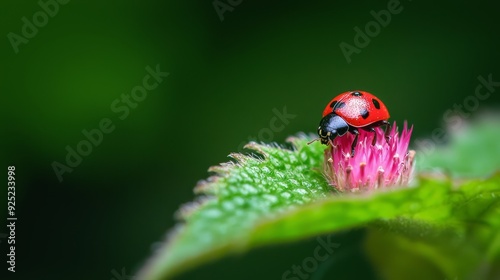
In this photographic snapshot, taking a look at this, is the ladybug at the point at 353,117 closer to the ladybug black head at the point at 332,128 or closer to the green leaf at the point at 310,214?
the ladybug black head at the point at 332,128

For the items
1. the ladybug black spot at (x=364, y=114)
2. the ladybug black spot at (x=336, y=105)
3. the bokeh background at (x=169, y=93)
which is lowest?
the ladybug black spot at (x=364, y=114)

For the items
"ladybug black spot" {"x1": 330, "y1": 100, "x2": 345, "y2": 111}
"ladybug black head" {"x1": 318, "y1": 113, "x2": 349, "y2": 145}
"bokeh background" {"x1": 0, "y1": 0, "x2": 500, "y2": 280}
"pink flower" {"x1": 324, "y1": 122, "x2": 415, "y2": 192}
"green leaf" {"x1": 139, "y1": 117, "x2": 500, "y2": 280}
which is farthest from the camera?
"bokeh background" {"x1": 0, "y1": 0, "x2": 500, "y2": 280}

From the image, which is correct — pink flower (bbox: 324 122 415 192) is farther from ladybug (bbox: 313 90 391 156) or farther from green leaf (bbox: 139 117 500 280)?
ladybug (bbox: 313 90 391 156)

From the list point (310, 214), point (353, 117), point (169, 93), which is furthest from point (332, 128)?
point (169, 93)

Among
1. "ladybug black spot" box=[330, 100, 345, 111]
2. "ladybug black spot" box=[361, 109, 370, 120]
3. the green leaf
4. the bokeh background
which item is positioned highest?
the bokeh background

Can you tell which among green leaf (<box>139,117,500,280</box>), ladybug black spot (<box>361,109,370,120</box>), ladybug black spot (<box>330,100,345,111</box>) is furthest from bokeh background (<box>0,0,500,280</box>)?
green leaf (<box>139,117,500,280</box>)

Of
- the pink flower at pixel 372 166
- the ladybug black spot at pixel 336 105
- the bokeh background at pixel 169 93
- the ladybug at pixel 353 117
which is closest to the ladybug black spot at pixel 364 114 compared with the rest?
Answer: the ladybug at pixel 353 117

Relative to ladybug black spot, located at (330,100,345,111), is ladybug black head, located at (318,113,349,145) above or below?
below

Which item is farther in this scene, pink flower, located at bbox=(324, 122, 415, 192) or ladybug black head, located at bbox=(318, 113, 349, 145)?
ladybug black head, located at bbox=(318, 113, 349, 145)
